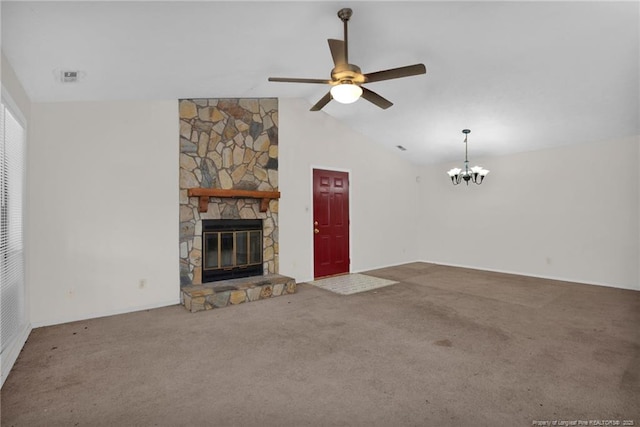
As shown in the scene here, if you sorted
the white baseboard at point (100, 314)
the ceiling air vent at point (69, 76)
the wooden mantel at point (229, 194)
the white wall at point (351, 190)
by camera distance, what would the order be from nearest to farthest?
the ceiling air vent at point (69, 76) < the white baseboard at point (100, 314) < the wooden mantel at point (229, 194) < the white wall at point (351, 190)

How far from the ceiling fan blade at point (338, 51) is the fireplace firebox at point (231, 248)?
2.83 meters

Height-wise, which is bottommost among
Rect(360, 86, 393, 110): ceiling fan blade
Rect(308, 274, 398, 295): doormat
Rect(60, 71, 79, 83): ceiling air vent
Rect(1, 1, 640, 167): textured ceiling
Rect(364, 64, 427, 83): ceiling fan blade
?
Rect(308, 274, 398, 295): doormat

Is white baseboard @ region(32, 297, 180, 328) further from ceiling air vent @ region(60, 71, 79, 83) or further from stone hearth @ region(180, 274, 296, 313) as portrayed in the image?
ceiling air vent @ region(60, 71, 79, 83)

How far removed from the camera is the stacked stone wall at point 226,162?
4.38m

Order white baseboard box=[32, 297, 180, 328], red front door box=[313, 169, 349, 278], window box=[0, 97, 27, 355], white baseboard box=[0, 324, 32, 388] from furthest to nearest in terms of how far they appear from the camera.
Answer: red front door box=[313, 169, 349, 278] → white baseboard box=[32, 297, 180, 328] → window box=[0, 97, 27, 355] → white baseboard box=[0, 324, 32, 388]

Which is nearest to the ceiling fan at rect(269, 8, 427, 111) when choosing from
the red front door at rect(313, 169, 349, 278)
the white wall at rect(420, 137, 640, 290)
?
the red front door at rect(313, 169, 349, 278)

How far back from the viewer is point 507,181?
20.7 feet

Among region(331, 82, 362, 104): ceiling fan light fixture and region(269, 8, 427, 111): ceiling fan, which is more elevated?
region(269, 8, 427, 111): ceiling fan

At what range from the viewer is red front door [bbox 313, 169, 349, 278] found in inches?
226

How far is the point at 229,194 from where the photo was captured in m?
4.54

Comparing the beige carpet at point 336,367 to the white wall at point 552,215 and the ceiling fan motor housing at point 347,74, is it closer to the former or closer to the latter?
the white wall at point 552,215

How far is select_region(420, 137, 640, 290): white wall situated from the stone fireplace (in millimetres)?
4182

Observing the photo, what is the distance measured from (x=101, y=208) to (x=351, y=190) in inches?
159

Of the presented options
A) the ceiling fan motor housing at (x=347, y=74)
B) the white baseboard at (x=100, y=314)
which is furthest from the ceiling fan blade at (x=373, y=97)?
the white baseboard at (x=100, y=314)
